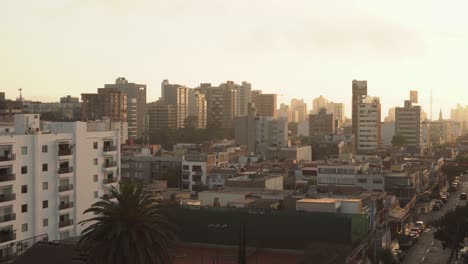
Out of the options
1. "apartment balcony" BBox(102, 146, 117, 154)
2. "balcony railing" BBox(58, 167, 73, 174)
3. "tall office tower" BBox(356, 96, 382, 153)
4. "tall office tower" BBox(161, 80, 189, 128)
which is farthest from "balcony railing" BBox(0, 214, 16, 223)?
"tall office tower" BBox(161, 80, 189, 128)

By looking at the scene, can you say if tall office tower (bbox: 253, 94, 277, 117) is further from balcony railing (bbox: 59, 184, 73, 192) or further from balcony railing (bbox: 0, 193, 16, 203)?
balcony railing (bbox: 0, 193, 16, 203)

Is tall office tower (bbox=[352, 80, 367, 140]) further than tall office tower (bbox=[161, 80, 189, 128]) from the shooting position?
No

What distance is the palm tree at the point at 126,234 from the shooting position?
13359 millimetres

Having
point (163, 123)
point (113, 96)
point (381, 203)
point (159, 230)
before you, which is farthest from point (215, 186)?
point (163, 123)

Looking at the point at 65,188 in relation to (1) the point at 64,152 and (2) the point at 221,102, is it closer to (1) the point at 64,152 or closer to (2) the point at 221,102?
(1) the point at 64,152

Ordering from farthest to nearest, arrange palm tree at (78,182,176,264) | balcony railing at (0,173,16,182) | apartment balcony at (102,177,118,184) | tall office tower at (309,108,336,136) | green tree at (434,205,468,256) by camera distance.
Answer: tall office tower at (309,108,336,136) < apartment balcony at (102,177,118,184) < green tree at (434,205,468,256) < balcony railing at (0,173,16,182) < palm tree at (78,182,176,264)

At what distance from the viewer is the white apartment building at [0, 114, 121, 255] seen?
23172mm

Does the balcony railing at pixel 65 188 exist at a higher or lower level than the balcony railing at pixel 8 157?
lower

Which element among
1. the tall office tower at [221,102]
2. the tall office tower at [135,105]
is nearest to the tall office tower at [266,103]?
the tall office tower at [221,102]

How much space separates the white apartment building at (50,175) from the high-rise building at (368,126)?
2683 inches

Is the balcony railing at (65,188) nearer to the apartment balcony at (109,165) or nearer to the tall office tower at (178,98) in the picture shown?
the apartment balcony at (109,165)

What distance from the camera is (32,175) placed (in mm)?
24312

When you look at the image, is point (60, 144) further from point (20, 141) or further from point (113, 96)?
point (113, 96)

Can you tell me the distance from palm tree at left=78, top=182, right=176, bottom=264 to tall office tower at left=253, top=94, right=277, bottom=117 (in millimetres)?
122380
